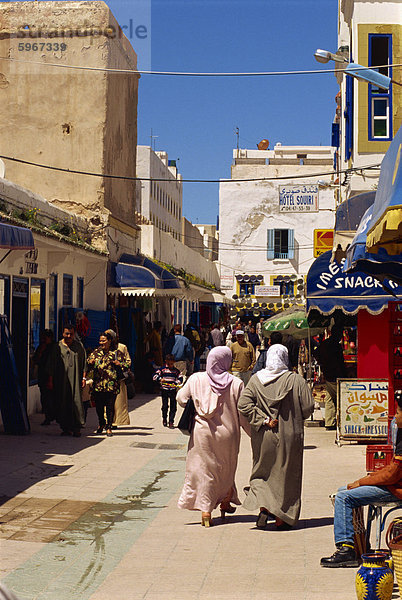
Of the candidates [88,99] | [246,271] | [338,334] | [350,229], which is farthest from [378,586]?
[246,271]

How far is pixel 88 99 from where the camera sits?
22.2 metres

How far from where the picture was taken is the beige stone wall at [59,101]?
22.2 metres

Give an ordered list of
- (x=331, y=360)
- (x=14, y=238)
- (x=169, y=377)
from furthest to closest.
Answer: (x=169, y=377) → (x=331, y=360) → (x=14, y=238)

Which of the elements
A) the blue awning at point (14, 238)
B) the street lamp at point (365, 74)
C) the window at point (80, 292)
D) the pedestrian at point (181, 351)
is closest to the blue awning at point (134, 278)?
the window at point (80, 292)

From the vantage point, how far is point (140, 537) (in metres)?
7.70

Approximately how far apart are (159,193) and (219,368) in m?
64.0

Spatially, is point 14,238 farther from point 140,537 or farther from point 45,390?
point 45,390

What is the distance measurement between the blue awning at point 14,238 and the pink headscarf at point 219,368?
2.68 meters

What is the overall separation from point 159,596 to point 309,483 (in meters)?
4.75

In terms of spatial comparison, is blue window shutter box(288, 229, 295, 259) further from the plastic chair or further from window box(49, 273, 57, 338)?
the plastic chair

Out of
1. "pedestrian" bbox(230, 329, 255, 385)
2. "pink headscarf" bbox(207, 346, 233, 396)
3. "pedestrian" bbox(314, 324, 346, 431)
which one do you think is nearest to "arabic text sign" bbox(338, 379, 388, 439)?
"pink headscarf" bbox(207, 346, 233, 396)

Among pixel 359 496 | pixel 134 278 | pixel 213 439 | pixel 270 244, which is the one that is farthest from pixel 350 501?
pixel 270 244

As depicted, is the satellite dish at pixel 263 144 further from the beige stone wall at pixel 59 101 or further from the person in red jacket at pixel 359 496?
the person in red jacket at pixel 359 496

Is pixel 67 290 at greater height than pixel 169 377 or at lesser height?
greater
